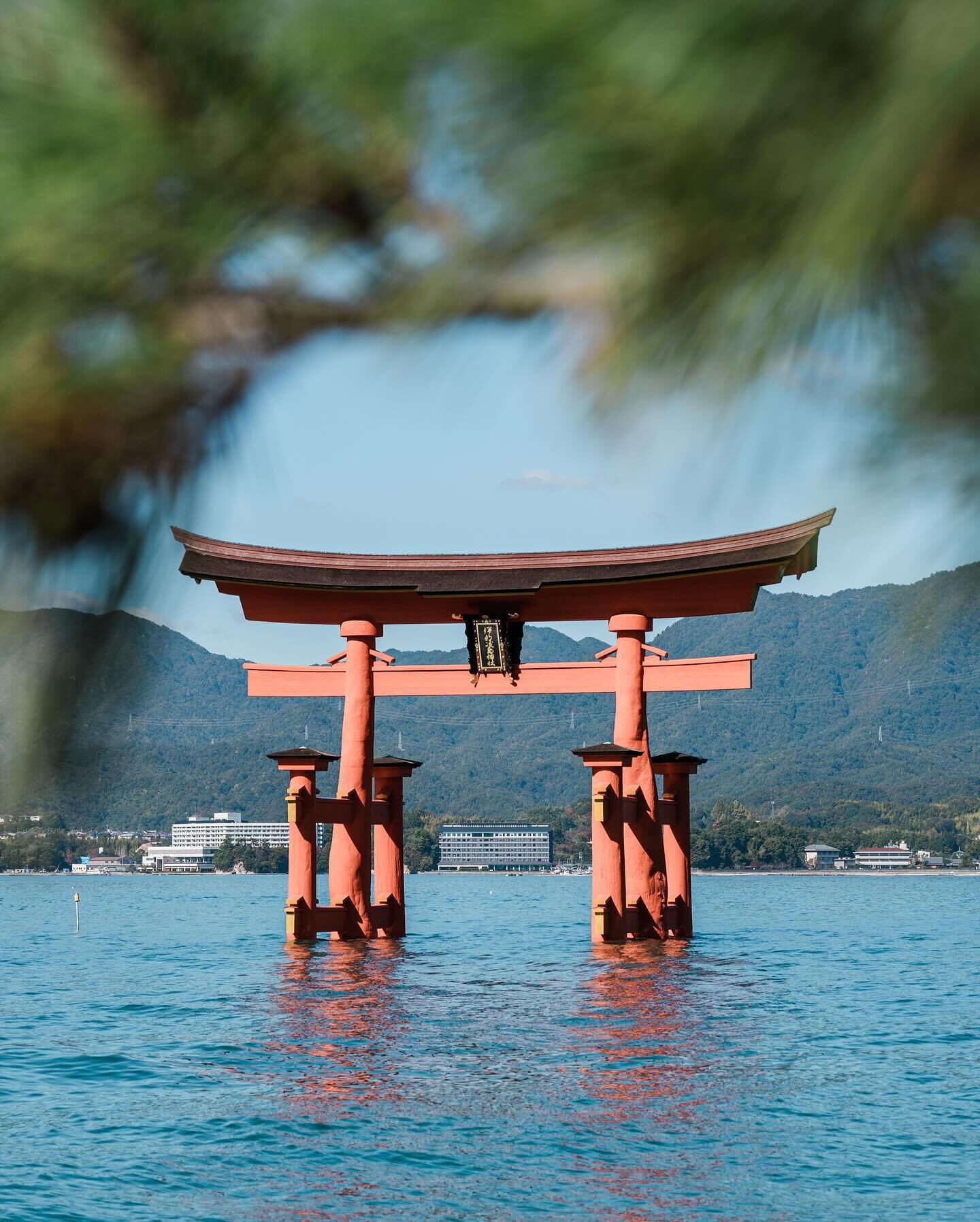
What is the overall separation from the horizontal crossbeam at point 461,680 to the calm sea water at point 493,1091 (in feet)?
9.58

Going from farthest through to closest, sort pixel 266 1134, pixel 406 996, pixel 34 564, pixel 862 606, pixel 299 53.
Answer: pixel 406 996 → pixel 266 1134 → pixel 34 564 → pixel 862 606 → pixel 299 53

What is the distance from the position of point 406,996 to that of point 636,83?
11.2 m

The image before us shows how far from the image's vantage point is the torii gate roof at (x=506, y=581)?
12.6 meters

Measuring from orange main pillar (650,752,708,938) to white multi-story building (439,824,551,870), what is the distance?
275ft

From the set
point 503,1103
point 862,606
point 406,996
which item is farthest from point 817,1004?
point 862,606

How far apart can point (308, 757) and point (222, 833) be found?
87.5m

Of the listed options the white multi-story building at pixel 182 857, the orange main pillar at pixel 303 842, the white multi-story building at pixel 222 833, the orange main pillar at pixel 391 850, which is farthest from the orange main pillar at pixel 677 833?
the white multi-story building at pixel 182 857

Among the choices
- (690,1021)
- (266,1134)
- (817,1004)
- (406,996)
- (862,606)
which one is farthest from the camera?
(817,1004)

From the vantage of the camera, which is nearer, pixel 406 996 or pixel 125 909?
pixel 406 996

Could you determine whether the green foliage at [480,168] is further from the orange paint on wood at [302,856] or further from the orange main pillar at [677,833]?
the orange main pillar at [677,833]

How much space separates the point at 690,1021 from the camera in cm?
966

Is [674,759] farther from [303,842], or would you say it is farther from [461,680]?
[303,842]

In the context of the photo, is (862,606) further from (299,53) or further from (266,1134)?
(266,1134)

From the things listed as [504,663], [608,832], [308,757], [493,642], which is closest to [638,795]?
[608,832]
